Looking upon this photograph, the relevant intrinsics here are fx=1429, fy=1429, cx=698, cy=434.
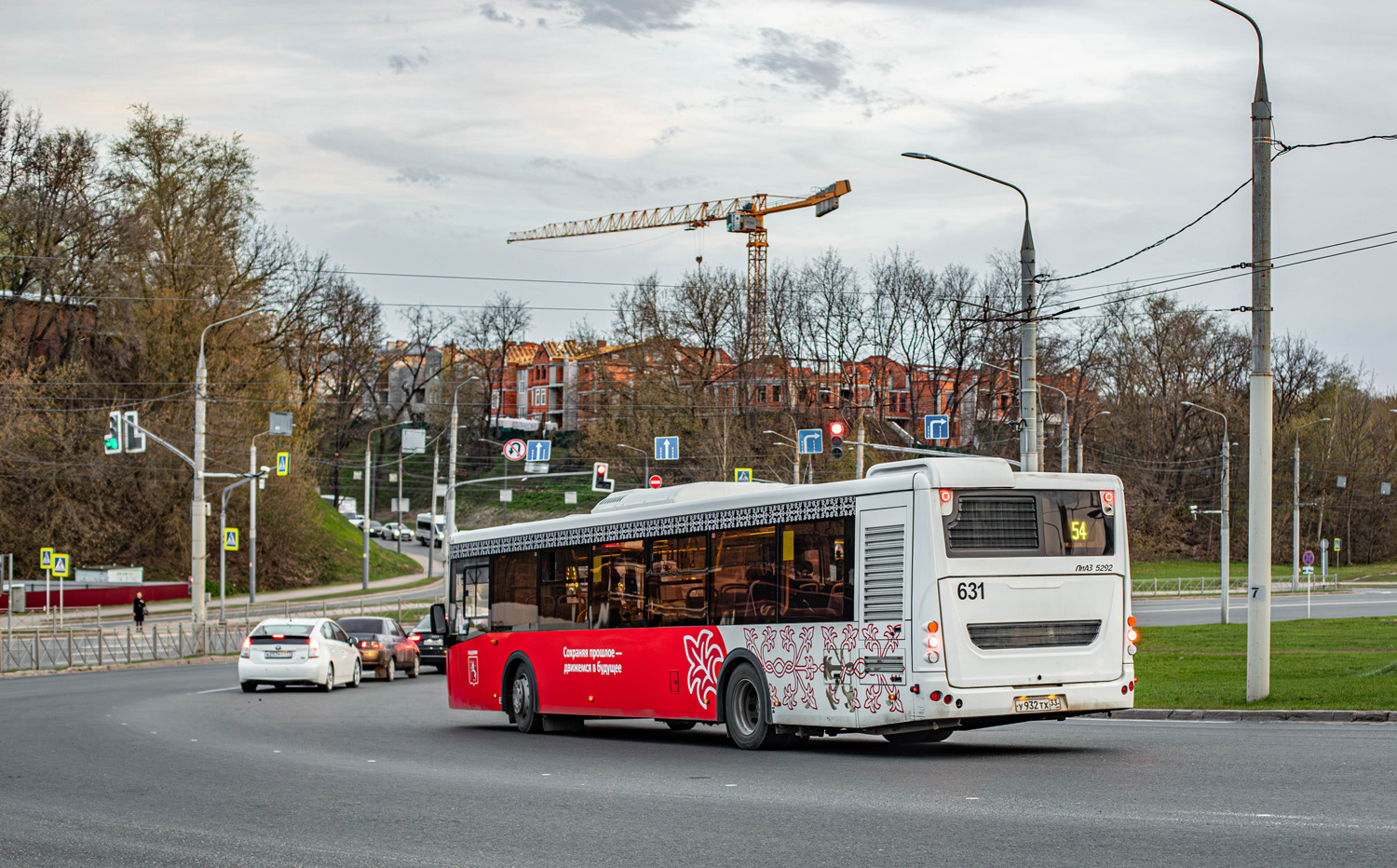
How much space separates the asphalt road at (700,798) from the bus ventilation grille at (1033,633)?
1.08 metres

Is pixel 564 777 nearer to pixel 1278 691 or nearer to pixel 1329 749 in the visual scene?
pixel 1329 749

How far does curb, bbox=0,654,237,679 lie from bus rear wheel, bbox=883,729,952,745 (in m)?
27.7

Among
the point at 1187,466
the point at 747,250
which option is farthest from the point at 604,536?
the point at 747,250

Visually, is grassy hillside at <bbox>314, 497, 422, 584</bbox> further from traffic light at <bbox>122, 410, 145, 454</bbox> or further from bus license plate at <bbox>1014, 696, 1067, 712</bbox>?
bus license plate at <bbox>1014, 696, 1067, 712</bbox>

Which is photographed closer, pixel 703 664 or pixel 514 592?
pixel 703 664

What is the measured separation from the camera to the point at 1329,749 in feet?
42.9

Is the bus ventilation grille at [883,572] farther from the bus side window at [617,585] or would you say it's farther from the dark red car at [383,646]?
the dark red car at [383,646]

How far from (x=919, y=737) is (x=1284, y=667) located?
1209 cm

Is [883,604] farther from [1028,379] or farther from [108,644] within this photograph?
[108,644]

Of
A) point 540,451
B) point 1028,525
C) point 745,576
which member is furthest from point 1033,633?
point 540,451

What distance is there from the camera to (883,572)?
1409 centimetres

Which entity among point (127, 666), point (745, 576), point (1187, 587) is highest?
point (745, 576)

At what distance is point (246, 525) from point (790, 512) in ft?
195

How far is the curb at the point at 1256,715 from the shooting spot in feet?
55.6
